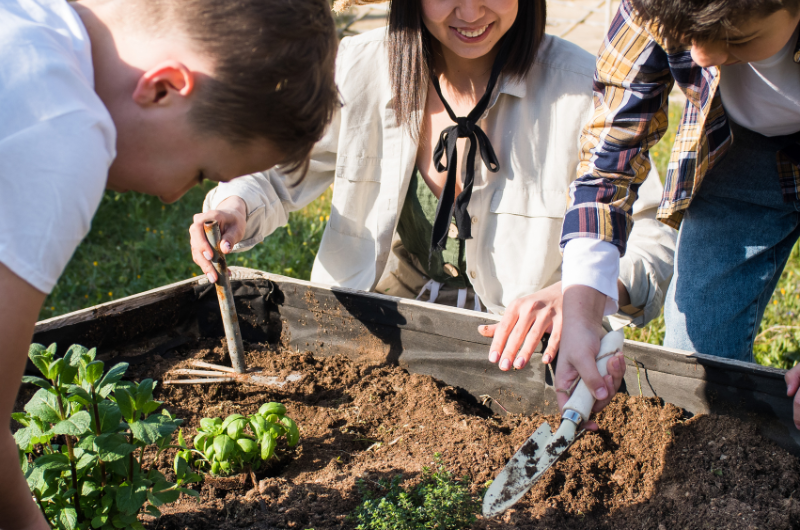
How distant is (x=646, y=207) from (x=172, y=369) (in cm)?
155

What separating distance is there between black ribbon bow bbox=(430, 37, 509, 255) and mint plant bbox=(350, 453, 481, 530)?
887 millimetres

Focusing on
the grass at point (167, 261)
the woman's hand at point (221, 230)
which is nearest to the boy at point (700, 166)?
the grass at point (167, 261)

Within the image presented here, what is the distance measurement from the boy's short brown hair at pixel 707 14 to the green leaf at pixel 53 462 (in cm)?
134

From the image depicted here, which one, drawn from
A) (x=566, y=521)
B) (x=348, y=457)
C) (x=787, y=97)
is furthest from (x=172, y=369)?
(x=787, y=97)

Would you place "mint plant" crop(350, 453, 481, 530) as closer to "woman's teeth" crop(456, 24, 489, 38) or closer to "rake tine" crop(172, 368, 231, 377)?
"rake tine" crop(172, 368, 231, 377)

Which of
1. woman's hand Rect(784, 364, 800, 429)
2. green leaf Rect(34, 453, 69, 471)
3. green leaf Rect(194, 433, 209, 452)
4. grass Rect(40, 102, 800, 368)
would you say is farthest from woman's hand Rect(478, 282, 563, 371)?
grass Rect(40, 102, 800, 368)

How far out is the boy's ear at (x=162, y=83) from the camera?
0.90m

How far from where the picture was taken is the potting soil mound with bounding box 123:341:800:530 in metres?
1.38

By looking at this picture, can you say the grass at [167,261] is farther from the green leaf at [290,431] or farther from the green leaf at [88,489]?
the green leaf at [88,489]

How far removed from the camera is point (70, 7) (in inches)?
36.9

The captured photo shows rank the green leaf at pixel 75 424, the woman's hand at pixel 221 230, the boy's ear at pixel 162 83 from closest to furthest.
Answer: the boy's ear at pixel 162 83 < the green leaf at pixel 75 424 < the woman's hand at pixel 221 230

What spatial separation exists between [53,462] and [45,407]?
3.8 inches

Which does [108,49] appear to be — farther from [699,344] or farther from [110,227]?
[110,227]

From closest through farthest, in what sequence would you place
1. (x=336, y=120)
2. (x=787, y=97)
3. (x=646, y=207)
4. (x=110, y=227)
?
(x=787, y=97) < (x=646, y=207) < (x=336, y=120) < (x=110, y=227)
